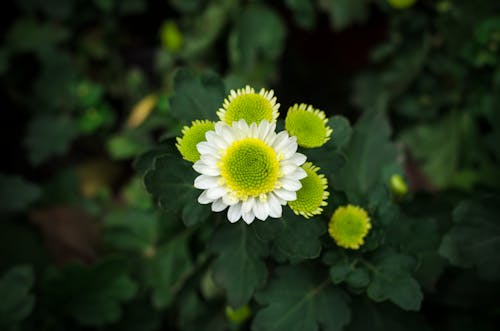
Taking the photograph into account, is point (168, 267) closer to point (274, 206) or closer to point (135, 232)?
point (135, 232)

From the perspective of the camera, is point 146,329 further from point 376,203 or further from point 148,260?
point 376,203

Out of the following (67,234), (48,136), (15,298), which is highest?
(48,136)

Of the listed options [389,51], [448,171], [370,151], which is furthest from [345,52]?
[370,151]

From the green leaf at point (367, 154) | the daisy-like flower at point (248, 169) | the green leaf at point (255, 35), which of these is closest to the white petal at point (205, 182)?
the daisy-like flower at point (248, 169)

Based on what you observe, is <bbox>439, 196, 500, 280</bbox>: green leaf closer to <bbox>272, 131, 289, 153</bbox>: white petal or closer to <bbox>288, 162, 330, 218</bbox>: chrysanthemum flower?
<bbox>288, 162, 330, 218</bbox>: chrysanthemum flower

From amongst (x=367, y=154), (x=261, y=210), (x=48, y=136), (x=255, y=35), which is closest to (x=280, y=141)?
(x=261, y=210)

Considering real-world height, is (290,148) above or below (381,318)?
above
